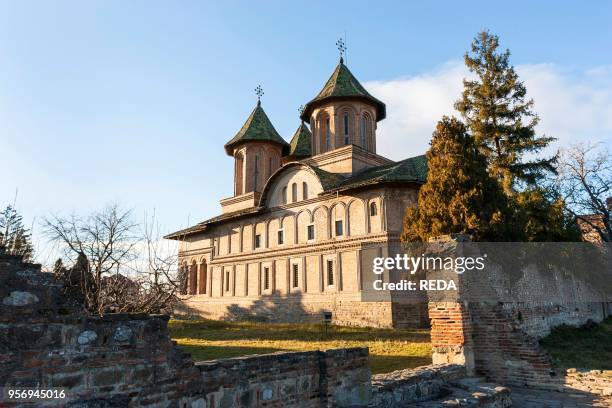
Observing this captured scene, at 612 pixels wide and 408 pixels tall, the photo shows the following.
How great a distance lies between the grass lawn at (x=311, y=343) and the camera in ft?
34.6

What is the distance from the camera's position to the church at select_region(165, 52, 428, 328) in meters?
19.8

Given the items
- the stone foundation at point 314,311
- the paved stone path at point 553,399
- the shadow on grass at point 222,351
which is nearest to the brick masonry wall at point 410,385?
the paved stone path at point 553,399

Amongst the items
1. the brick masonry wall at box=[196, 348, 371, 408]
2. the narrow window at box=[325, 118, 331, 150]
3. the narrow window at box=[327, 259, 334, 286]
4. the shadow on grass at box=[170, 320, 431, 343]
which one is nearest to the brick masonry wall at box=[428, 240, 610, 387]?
the brick masonry wall at box=[196, 348, 371, 408]

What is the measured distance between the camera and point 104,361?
143 inches

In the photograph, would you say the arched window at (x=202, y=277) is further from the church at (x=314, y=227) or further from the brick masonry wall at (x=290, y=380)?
the brick masonry wall at (x=290, y=380)

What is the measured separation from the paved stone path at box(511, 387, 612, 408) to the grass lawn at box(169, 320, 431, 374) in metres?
2.18

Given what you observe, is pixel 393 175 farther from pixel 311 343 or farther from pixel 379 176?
pixel 311 343

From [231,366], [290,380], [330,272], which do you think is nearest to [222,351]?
[290,380]

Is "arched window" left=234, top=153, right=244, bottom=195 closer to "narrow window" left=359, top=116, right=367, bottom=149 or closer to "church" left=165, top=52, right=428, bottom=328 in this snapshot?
"church" left=165, top=52, right=428, bottom=328

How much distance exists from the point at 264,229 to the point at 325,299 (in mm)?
5862

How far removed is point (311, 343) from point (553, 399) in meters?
7.58

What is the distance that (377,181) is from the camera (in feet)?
63.5

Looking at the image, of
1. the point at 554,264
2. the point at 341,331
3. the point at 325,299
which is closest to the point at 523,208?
the point at 554,264

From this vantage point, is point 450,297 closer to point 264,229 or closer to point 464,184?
point 464,184
